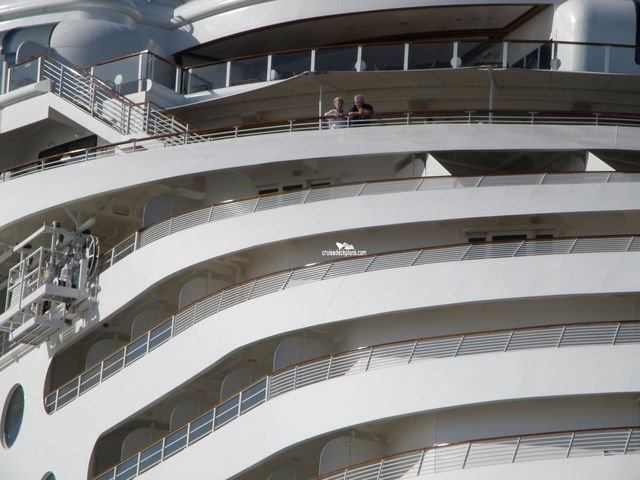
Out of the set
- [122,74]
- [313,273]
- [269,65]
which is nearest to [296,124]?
[269,65]

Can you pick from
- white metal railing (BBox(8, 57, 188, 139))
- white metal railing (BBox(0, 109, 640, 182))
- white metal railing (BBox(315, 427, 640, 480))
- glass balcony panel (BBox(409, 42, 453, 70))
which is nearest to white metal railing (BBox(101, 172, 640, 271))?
white metal railing (BBox(0, 109, 640, 182))

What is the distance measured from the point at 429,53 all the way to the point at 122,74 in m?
6.25

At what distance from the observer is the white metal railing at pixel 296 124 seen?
103ft

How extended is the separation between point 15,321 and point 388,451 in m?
8.36

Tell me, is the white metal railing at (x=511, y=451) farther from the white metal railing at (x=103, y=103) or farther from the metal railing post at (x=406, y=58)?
the metal railing post at (x=406, y=58)

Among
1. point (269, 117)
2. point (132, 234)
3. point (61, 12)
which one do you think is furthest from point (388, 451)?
point (61, 12)

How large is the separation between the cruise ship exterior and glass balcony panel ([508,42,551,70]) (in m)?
0.06

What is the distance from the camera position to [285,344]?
92.2 feet

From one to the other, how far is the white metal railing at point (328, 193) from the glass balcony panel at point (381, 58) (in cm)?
435

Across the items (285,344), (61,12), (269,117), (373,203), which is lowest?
(285,344)

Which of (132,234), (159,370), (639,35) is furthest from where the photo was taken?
(639,35)

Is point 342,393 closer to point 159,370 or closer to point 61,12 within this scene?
point 159,370

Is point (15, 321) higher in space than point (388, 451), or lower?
higher

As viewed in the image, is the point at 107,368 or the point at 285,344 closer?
the point at 285,344
